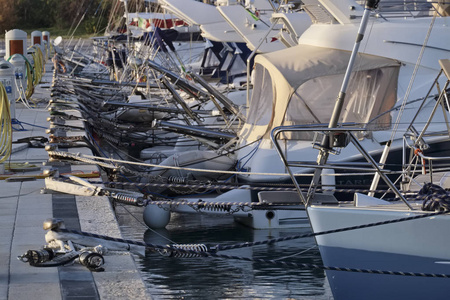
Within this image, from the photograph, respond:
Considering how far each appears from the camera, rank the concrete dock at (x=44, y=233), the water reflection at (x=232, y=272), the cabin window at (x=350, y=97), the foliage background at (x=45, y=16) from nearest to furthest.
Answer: the concrete dock at (x=44, y=233)
the water reflection at (x=232, y=272)
the cabin window at (x=350, y=97)
the foliage background at (x=45, y=16)

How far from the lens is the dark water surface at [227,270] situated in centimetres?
960

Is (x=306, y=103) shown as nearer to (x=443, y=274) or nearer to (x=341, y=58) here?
(x=341, y=58)

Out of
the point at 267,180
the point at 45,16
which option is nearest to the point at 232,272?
the point at 267,180

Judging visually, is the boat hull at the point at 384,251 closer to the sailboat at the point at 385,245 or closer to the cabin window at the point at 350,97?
the sailboat at the point at 385,245

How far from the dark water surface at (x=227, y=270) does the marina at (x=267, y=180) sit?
3 centimetres

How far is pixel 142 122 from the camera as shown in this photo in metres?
21.4

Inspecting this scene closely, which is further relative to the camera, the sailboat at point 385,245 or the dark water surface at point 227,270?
the dark water surface at point 227,270

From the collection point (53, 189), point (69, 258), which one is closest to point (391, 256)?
point (69, 258)

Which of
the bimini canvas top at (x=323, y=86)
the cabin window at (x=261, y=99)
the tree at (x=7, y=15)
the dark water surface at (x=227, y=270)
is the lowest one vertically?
the tree at (x=7, y=15)

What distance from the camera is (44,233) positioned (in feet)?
29.3

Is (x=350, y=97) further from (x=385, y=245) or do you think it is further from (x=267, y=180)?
(x=385, y=245)

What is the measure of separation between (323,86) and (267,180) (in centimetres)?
189

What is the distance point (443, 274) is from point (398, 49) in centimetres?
649

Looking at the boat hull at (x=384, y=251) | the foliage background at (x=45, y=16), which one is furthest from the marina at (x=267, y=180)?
the foliage background at (x=45, y=16)
